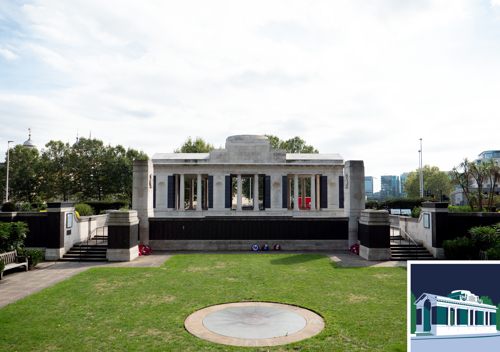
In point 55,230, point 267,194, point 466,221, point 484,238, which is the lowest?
point 484,238

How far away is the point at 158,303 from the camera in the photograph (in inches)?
493

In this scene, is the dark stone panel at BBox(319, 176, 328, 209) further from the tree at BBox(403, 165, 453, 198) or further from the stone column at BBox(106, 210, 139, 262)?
the tree at BBox(403, 165, 453, 198)

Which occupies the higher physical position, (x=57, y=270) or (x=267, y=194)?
(x=267, y=194)

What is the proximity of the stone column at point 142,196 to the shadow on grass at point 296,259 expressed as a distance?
32.0 ft

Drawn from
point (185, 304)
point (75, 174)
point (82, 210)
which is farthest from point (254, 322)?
point (75, 174)

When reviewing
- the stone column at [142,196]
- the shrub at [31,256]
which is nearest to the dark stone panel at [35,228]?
the shrub at [31,256]

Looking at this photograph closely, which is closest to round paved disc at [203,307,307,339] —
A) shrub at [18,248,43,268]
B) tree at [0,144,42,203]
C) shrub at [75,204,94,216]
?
shrub at [18,248,43,268]

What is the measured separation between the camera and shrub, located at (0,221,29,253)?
1870cm

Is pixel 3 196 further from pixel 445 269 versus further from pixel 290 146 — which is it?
pixel 445 269

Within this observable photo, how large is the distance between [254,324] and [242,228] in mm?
15042

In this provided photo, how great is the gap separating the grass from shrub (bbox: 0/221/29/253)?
5.09 meters

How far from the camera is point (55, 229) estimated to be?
21.7 meters

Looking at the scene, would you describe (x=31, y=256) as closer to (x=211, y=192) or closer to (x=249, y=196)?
(x=211, y=192)

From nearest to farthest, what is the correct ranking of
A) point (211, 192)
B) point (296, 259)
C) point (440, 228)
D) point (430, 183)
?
1. point (296, 259)
2. point (440, 228)
3. point (211, 192)
4. point (430, 183)
